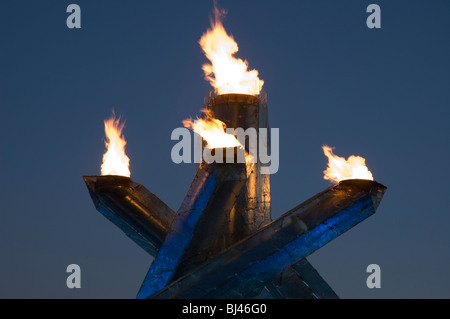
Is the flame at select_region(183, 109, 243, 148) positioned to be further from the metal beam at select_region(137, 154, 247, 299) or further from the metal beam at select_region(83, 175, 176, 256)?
the metal beam at select_region(83, 175, 176, 256)

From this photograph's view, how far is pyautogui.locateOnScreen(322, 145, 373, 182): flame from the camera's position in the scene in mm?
8625

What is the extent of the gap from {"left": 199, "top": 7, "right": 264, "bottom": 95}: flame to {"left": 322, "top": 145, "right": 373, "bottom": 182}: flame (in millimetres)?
1630

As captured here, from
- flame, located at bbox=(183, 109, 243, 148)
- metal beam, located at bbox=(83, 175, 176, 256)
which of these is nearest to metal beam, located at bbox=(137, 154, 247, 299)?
flame, located at bbox=(183, 109, 243, 148)

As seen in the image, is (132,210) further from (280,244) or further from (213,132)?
(280,244)

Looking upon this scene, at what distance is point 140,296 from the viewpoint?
8.27m

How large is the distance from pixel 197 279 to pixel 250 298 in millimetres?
759

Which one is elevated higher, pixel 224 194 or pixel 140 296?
pixel 224 194

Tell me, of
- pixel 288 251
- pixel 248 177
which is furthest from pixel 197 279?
pixel 248 177

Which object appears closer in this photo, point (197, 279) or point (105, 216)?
point (197, 279)

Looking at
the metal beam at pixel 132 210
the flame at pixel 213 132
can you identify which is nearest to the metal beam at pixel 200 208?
the flame at pixel 213 132

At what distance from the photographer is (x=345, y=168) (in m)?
8.80

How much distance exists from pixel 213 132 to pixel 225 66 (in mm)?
1644

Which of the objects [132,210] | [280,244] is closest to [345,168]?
[280,244]
